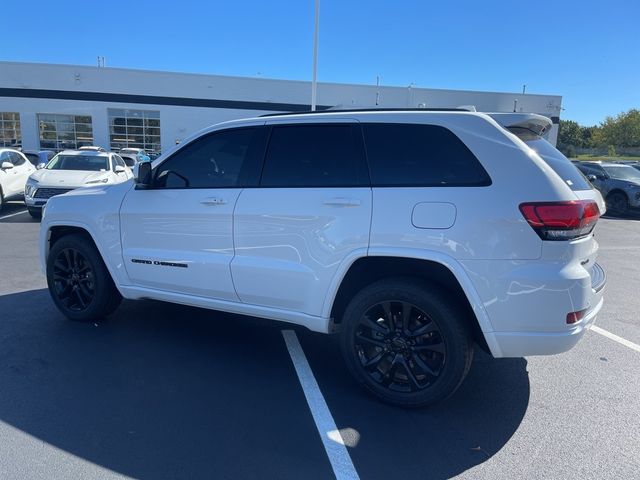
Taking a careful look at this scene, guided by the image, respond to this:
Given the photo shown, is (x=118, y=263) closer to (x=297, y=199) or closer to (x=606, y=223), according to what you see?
(x=297, y=199)

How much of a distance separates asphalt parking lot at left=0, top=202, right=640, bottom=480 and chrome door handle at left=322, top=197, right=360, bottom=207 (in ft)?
4.50

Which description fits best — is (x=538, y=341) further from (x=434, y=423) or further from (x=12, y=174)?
(x=12, y=174)

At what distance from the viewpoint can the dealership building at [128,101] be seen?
3170cm

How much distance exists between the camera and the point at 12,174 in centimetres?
1205

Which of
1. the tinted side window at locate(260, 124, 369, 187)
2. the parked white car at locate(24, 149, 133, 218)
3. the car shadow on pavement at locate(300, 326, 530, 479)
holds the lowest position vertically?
the car shadow on pavement at locate(300, 326, 530, 479)

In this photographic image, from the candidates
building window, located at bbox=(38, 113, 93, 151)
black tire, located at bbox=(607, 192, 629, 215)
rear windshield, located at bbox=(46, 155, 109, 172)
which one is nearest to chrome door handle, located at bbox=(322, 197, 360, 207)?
rear windshield, located at bbox=(46, 155, 109, 172)

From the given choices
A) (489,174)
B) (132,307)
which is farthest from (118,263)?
(489,174)

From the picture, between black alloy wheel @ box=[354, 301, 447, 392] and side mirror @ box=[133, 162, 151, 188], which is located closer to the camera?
black alloy wheel @ box=[354, 301, 447, 392]

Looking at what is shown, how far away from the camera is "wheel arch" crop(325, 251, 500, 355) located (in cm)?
289

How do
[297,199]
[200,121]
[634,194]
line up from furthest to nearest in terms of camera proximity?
[200,121] < [634,194] < [297,199]

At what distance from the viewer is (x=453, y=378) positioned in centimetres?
302

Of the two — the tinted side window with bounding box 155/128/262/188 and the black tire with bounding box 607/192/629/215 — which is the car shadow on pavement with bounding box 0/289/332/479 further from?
the black tire with bounding box 607/192/629/215

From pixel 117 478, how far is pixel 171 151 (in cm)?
255

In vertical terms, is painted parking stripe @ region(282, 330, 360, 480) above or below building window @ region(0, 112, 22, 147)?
below
